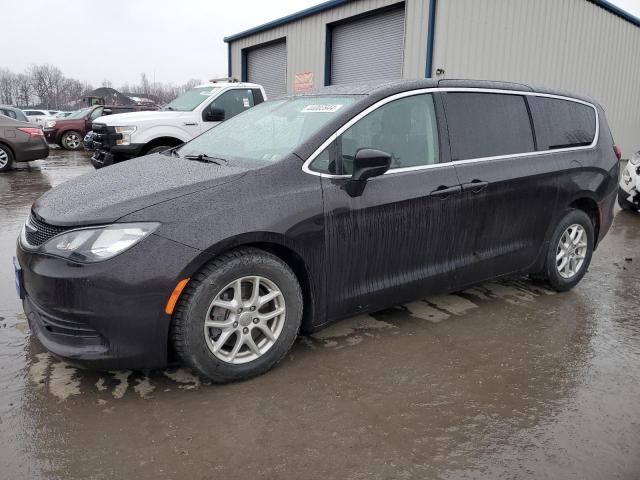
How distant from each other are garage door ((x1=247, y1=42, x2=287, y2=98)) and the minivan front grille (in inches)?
541

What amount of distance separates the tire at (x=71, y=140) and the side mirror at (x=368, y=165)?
58.2 ft

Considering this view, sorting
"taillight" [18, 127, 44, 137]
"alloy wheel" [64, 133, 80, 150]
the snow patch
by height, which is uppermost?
"taillight" [18, 127, 44, 137]

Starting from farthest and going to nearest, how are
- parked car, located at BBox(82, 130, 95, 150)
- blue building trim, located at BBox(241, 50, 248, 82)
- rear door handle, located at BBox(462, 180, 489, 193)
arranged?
blue building trim, located at BBox(241, 50, 248, 82) < parked car, located at BBox(82, 130, 95, 150) < rear door handle, located at BBox(462, 180, 489, 193)

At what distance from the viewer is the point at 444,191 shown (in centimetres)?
339

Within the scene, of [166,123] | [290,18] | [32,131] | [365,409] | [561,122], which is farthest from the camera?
[290,18]

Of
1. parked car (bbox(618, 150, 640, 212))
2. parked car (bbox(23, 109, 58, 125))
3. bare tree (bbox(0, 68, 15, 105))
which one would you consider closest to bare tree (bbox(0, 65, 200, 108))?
bare tree (bbox(0, 68, 15, 105))

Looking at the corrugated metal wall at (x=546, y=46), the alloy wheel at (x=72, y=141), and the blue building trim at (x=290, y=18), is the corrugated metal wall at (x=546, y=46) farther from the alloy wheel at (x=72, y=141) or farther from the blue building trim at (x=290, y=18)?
the alloy wheel at (x=72, y=141)

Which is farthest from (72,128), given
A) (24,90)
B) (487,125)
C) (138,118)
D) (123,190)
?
(24,90)

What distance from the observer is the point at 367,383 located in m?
2.86

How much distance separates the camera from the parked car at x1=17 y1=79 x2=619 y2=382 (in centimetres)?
249

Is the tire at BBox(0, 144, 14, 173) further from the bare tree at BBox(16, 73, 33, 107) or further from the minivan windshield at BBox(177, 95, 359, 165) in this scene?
the bare tree at BBox(16, 73, 33, 107)

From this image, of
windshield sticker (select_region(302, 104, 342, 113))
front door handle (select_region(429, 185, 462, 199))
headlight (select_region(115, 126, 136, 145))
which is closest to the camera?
windshield sticker (select_region(302, 104, 342, 113))

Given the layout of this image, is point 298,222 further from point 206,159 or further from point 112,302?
point 112,302

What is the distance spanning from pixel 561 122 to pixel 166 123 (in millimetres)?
6451
